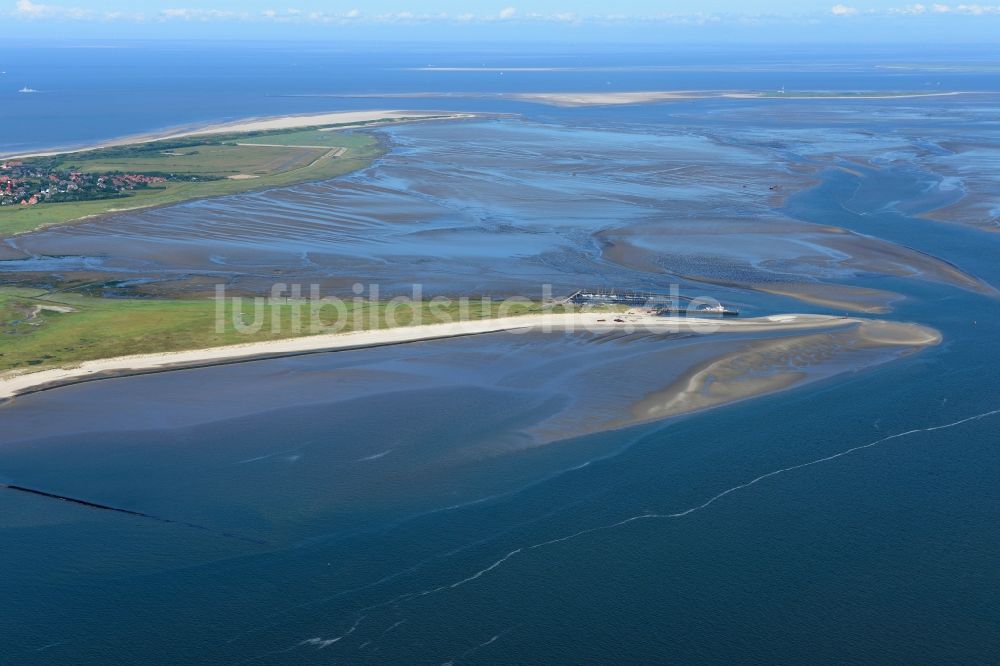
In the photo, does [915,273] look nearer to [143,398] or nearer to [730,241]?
[730,241]

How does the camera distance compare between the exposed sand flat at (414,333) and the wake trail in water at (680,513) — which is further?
the exposed sand flat at (414,333)

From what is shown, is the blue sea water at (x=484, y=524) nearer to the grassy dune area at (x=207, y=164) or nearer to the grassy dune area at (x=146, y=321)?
the grassy dune area at (x=146, y=321)

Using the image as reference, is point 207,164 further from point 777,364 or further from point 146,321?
point 777,364

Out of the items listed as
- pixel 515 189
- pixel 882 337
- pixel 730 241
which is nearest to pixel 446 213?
pixel 515 189

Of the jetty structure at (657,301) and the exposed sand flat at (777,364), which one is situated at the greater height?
the jetty structure at (657,301)

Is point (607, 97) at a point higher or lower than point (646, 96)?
lower

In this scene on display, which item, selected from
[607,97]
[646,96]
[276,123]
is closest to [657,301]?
[276,123]

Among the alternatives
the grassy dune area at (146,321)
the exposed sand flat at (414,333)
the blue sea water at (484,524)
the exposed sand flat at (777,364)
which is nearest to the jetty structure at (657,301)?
the exposed sand flat at (414,333)
